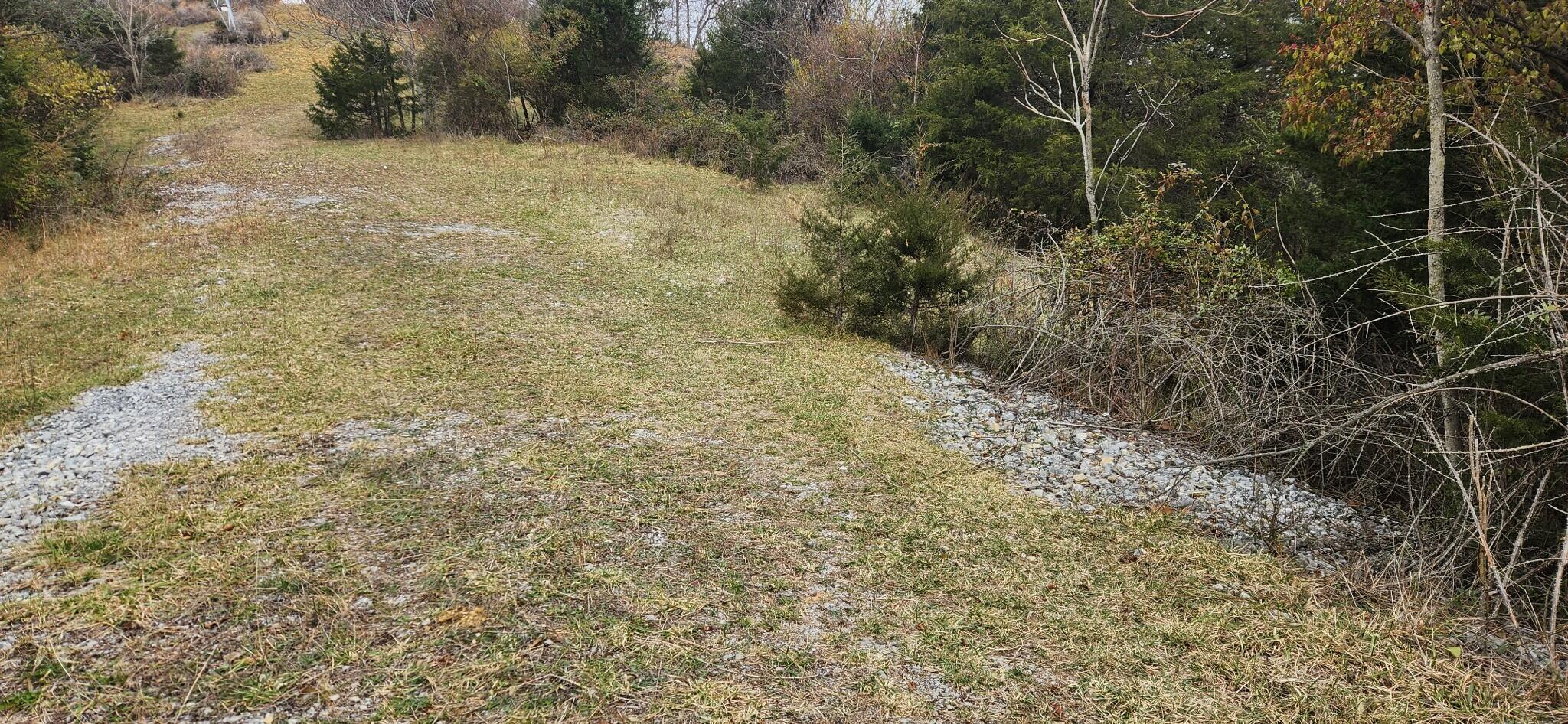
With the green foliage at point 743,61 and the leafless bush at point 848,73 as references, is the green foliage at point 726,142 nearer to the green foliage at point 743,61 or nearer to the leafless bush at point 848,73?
the green foliage at point 743,61

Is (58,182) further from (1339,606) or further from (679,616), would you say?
(1339,606)

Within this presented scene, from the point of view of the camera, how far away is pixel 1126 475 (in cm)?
480

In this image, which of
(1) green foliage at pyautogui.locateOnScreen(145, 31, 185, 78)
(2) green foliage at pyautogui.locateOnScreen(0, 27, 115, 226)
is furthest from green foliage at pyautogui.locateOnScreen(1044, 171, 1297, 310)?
(1) green foliage at pyautogui.locateOnScreen(145, 31, 185, 78)

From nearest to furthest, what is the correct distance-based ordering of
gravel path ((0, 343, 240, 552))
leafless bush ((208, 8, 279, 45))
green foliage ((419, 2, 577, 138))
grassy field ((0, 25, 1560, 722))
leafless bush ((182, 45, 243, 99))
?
grassy field ((0, 25, 1560, 722)), gravel path ((0, 343, 240, 552)), green foliage ((419, 2, 577, 138)), leafless bush ((182, 45, 243, 99)), leafless bush ((208, 8, 279, 45))

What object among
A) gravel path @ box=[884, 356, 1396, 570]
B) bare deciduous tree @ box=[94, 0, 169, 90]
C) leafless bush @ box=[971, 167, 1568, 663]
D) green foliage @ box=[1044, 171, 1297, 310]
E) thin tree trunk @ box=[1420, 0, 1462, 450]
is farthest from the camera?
bare deciduous tree @ box=[94, 0, 169, 90]

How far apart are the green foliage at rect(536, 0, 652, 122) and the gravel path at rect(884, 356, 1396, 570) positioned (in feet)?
57.0

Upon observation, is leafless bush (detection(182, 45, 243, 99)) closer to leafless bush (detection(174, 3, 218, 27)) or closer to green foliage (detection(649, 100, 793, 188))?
leafless bush (detection(174, 3, 218, 27))

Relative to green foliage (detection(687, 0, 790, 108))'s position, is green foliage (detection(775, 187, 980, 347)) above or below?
below

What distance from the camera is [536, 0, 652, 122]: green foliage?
20.3 meters

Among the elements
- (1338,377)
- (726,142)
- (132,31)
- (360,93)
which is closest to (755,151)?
(726,142)

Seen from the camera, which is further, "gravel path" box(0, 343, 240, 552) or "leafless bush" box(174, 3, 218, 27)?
"leafless bush" box(174, 3, 218, 27)

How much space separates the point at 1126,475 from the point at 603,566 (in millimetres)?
3201

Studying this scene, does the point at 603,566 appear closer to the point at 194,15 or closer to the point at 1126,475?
the point at 1126,475

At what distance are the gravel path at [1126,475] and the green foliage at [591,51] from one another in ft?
57.0
